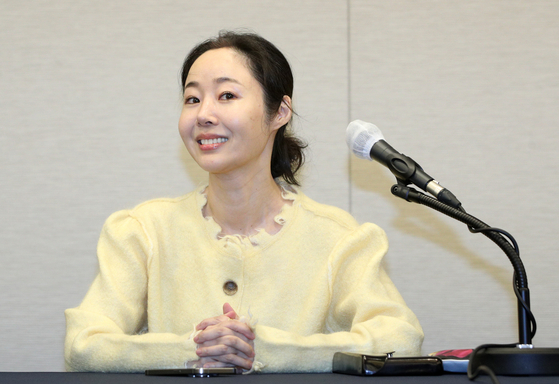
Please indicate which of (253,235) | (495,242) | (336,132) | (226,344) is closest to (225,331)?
(226,344)

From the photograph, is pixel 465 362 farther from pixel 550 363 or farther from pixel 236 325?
pixel 236 325

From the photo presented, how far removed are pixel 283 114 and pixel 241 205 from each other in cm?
32

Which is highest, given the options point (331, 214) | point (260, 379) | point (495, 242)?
point (331, 214)

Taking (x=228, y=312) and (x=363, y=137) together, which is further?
(x=228, y=312)

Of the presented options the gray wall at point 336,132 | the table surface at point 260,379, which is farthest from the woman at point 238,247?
the gray wall at point 336,132

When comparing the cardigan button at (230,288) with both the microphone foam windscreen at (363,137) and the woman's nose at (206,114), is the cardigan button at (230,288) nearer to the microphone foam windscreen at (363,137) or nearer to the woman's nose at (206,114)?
the woman's nose at (206,114)

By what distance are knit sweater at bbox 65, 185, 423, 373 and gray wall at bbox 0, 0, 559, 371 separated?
26.0 inches

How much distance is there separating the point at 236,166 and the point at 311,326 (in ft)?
1.64

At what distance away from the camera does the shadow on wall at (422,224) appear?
8.23ft

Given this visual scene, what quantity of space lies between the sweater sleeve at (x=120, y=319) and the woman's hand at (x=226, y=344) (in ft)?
0.12

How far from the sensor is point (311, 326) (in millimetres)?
1742

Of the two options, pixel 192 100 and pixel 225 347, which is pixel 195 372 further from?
pixel 192 100

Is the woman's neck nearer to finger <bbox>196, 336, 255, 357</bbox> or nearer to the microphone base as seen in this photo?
finger <bbox>196, 336, 255, 357</bbox>

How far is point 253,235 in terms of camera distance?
6.12 feet
